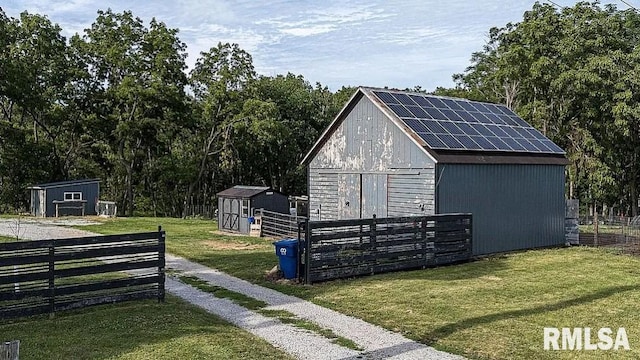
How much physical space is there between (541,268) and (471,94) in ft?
120

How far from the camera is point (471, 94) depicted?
50250mm

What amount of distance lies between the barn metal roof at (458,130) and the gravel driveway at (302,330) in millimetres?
7683

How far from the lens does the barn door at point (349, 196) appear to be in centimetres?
2048

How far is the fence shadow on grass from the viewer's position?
9.26m

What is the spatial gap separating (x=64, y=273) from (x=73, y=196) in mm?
30784

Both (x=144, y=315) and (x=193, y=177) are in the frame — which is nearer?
(x=144, y=315)

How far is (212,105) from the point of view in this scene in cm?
4478

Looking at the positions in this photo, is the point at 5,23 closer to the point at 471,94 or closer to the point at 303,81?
the point at 303,81

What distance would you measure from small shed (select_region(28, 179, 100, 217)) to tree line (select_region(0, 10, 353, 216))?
505 cm

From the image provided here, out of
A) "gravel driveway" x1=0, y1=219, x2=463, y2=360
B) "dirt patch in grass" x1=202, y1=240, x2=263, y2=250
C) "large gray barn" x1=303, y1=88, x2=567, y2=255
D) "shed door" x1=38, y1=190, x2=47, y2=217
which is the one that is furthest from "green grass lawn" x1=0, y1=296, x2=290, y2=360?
"shed door" x1=38, y1=190, x2=47, y2=217

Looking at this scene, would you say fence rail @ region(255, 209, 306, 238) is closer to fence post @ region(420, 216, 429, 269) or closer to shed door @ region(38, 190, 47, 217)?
fence post @ region(420, 216, 429, 269)

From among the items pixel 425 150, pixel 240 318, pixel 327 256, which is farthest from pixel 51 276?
pixel 425 150

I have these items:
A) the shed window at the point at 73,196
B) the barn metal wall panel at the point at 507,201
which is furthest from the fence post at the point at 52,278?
the shed window at the point at 73,196

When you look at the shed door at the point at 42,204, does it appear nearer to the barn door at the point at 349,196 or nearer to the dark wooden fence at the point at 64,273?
the barn door at the point at 349,196
